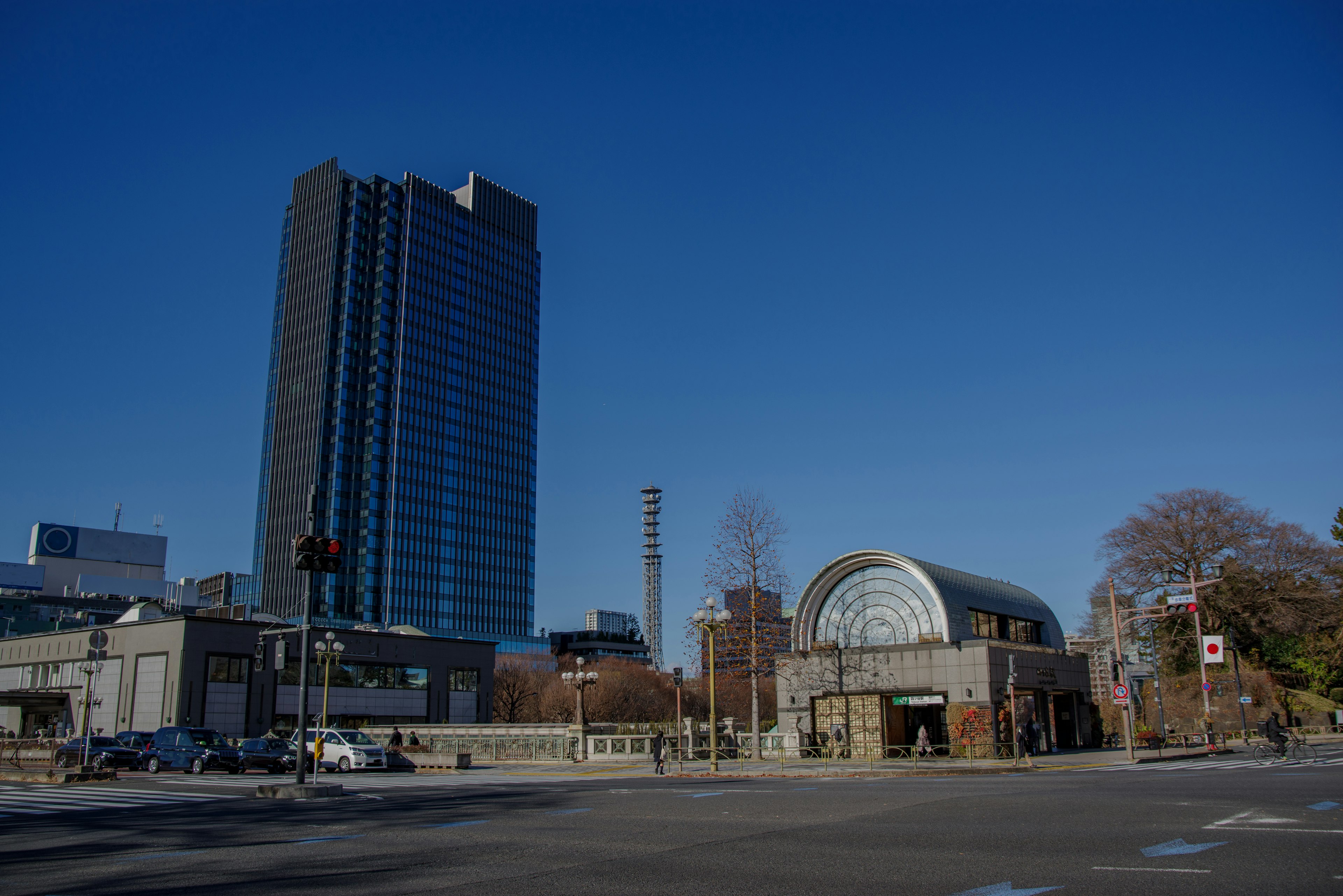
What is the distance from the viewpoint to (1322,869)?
9.02 m

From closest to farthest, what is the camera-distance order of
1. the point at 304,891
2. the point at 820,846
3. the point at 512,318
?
the point at 304,891, the point at 820,846, the point at 512,318

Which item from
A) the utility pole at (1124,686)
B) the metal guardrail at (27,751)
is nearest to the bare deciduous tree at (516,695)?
the metal guardrail at (27,751)

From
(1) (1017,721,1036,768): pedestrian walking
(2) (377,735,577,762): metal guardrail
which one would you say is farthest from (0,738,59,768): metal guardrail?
(1) (1017,721,1036,768): pedestrian walking

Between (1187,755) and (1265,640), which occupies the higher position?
(1265,640)

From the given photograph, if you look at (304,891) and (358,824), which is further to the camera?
(358,824)

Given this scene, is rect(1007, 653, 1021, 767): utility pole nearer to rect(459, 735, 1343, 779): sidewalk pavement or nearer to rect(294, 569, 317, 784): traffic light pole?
rect(459, 735, 1343, 779): sidewalk pavement

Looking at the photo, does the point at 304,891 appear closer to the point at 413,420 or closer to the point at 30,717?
the point at 30,717

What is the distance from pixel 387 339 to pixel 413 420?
563 inches

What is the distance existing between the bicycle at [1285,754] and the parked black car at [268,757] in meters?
34.0

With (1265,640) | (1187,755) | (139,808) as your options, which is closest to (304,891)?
(139,808)

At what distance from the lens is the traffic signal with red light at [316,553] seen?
2336cm

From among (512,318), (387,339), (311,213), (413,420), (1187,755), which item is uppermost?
(311,213)

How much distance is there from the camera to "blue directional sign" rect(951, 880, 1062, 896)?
322 inches

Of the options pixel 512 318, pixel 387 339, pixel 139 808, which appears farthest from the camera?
pixel 512 318
